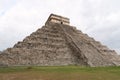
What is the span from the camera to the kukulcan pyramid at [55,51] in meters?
33.0

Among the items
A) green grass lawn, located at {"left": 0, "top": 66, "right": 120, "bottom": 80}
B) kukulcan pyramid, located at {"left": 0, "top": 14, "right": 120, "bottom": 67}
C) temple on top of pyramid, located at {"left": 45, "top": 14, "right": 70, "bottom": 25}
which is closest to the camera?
green grass lawn, located at {"left": 0, "top": 66, "right": 120, "bottom": 80}

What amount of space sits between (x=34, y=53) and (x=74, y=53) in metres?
7.23

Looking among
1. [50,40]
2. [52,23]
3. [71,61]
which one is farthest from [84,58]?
[52,23]

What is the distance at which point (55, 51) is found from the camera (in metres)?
36.5

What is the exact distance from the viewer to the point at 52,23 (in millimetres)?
45375

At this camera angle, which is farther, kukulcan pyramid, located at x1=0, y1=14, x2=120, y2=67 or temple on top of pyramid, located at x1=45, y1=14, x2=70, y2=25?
temple on top of pyramid, located at x1=45, y1=14, x2=70, y2=25

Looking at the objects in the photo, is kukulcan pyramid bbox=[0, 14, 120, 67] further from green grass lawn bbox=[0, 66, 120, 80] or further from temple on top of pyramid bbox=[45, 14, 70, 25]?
green grass lawn bbox=[0, 66, 120, 80]

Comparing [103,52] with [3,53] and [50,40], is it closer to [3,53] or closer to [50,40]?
[50,40]

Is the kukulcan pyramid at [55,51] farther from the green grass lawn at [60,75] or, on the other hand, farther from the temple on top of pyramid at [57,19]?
the green grass lawn at [60,75]

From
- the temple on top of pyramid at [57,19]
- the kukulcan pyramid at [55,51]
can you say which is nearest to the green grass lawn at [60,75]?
the kukulcan pyramid at [55,51]

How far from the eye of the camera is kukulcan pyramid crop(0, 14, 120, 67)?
33.0m

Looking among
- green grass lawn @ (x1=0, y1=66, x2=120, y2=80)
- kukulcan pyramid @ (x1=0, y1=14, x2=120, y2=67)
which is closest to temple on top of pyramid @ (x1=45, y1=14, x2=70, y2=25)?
kukulcan pyramid @ (x1=0, y1=14, x2=120, y2=67)

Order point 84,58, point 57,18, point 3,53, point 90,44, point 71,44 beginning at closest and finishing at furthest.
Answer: point 3,53 → point 84,58 → point 71,44 → point 90,44 → point 57,18

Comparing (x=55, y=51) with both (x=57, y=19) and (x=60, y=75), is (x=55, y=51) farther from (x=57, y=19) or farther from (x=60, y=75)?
(x=60, y=75)
